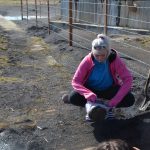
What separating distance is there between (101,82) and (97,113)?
47 cm

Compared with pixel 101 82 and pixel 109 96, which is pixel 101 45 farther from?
pixel 109 96

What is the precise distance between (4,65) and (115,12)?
7846mm

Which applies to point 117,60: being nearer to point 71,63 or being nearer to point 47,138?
point 47,138

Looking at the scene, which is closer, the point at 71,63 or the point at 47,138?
the point at 47,138

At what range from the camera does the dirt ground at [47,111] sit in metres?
4.59

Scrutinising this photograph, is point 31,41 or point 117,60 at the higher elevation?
point 117,60

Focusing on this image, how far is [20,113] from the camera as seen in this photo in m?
5.50

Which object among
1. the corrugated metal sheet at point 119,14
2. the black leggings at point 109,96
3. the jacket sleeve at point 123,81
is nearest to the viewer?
the jacket sleeve at point 123,81

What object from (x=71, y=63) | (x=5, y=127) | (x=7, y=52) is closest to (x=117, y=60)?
(x=5, y=127)

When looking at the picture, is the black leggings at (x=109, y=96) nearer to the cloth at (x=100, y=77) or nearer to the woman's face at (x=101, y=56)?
the cloth at (x=100, y=77)

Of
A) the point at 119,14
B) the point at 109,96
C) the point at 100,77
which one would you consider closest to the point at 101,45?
the point at 100,77

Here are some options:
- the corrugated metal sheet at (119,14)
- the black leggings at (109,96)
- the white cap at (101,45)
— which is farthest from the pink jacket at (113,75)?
the corrugated metal sheet at (119,14)

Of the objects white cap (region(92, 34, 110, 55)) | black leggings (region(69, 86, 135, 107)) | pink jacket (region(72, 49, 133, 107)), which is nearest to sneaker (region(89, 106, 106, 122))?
pink jacket (region(72, 49, 133, 107))

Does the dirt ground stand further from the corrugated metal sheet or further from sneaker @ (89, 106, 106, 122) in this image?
the corrugated metal sheet
